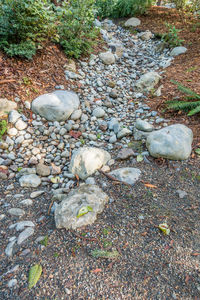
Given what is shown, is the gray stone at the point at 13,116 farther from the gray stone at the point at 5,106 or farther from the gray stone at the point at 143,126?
the gray stone at the point at 143,126

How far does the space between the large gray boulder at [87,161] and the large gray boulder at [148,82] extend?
207 cm

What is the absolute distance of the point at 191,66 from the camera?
4438mm

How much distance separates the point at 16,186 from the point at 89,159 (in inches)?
38.3

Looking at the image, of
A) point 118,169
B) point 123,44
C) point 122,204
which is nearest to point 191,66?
point 123,44

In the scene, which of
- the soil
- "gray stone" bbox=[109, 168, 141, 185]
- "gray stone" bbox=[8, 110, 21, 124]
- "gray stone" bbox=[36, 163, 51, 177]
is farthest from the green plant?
"gray stone" bbox=[8, 110, 21, 124]

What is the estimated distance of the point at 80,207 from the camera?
204 centimetres

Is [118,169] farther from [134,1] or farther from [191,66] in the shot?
[134,1]

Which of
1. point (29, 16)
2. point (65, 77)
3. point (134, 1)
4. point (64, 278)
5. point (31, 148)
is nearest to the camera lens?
point (64, 278)

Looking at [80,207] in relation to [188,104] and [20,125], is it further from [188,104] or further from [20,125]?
[188,104]

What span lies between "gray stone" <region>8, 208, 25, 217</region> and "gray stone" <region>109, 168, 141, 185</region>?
1096 mm

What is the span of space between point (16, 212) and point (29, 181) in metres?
0.50

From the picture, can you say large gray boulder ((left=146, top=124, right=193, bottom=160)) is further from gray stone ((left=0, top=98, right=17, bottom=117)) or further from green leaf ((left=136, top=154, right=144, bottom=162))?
gray stone ((left=0, top=98, right=17, bottom=117))

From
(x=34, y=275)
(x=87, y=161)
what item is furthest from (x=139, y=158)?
(x=34, y=275)

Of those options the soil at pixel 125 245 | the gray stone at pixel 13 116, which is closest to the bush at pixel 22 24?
the gray stone at pixel 13 116
